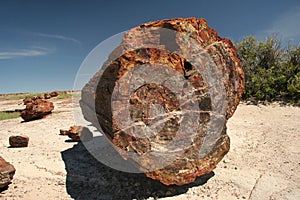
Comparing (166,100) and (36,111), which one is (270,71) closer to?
(166,100)

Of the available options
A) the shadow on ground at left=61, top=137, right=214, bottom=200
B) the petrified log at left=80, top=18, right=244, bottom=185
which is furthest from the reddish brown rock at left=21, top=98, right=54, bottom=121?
the petrified log at left=80, top=18, right=244, bottom=185

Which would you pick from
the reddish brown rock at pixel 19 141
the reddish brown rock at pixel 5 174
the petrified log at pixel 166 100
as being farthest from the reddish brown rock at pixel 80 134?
the petrified log at pixel 166 100

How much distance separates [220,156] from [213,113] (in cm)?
70

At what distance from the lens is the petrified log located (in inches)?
116

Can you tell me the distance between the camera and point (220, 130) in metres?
3.60

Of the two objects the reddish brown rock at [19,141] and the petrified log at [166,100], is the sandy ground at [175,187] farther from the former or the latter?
the petrified log at [166,100]

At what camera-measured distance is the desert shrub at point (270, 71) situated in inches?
312

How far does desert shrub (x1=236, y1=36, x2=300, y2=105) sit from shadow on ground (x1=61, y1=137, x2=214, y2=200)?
5665mm

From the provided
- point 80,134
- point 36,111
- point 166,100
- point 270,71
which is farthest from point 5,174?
point 270,71

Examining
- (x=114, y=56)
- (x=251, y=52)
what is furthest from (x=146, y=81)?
(x=251, y=52)

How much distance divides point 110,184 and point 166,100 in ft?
5.27

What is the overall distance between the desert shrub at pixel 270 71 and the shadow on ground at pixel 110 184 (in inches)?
223

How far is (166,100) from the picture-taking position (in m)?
3.18

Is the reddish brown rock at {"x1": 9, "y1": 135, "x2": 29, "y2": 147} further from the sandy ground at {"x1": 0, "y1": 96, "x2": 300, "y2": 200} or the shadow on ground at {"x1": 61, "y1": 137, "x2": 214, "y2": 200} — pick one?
the shadow on ground at {"x1": 61, "y1": 137, "x2": 214, "y2": 200}
